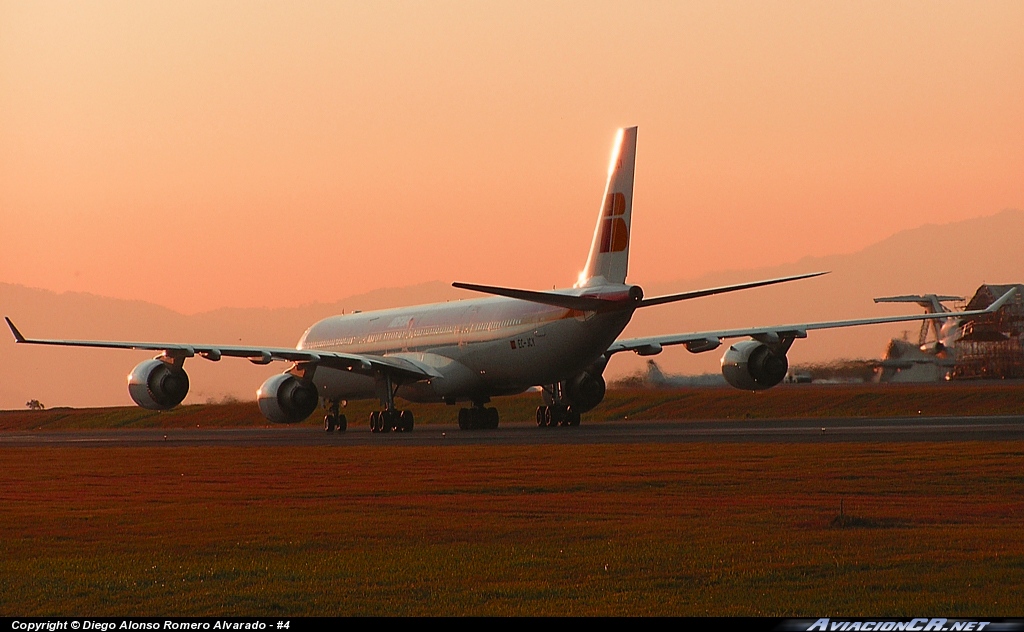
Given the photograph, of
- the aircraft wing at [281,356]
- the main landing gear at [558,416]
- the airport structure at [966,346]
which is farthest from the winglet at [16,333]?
the airport structure at [966,346]

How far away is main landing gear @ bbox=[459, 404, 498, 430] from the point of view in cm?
4750

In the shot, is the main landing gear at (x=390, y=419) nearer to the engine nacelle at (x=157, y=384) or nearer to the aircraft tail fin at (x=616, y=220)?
the engine nacelle at (x=157, y=384)

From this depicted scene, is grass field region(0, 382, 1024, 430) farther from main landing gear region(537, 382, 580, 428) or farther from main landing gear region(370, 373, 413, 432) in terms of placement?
main landing gear region(370, 373, 413, 432)

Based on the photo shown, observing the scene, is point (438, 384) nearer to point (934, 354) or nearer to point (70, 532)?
point (70, 532)

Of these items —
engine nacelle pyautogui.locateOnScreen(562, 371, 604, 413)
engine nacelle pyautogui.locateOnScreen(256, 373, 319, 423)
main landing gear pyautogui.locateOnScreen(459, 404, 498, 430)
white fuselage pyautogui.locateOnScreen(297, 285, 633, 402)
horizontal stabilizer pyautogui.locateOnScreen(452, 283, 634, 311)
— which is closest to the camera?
horizontal stabilizer pyautogui.locateOnScreen(452, 283, 634, 311)

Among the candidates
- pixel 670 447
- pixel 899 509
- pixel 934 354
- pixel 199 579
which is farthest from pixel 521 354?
pixel 934 354

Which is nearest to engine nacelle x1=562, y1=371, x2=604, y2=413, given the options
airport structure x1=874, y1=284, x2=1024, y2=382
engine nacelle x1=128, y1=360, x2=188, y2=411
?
engine nacelle x1=128, y1=360, x2=188, y2=411

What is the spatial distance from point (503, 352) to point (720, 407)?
18103mm

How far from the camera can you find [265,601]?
11.4 m

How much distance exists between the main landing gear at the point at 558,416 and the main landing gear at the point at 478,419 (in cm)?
163

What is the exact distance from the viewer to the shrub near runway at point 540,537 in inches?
449

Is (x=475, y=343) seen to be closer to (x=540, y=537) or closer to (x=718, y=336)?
(x=718, y=336)

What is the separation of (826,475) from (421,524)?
26.1 ft

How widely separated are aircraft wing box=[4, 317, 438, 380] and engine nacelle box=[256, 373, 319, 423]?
778 mm
